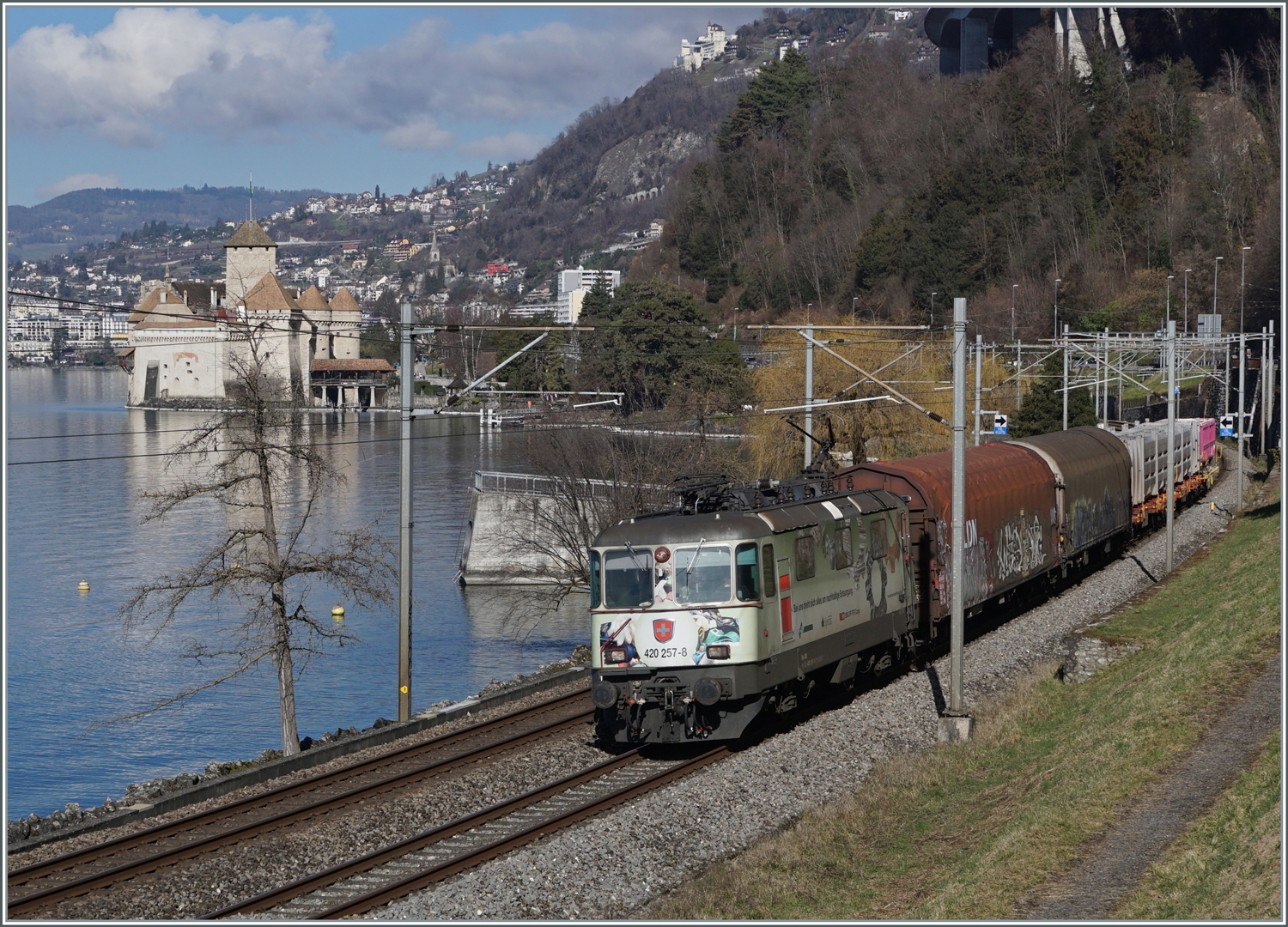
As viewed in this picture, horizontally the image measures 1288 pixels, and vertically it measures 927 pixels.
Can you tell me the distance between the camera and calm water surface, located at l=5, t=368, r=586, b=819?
34.1m

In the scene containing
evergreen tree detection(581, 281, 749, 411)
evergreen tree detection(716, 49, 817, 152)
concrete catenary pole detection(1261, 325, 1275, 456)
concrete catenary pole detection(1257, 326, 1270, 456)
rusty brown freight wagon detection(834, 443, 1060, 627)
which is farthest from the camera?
evergreen tree detection(716, 49, 817, 152)

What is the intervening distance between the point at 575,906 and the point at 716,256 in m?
136

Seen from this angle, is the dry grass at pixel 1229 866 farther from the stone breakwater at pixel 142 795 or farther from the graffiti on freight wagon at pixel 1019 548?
the graffiti on freight wagon at pixel 1019 548

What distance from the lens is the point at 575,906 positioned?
13.7 metres

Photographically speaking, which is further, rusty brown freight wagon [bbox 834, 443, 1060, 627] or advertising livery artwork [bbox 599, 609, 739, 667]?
A: rusty brown freight wagon [bbox 834, 443, 1060, 627]

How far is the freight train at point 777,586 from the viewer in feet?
63.0

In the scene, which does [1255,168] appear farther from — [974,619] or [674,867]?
[674,867]

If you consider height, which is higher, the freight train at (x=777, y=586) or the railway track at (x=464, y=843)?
the freight train at (x=777, y=586)

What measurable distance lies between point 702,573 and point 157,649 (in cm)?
2995

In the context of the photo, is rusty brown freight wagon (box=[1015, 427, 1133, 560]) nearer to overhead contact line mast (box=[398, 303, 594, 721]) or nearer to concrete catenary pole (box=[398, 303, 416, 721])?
overhead contact line mast (box=[398, 303, 594, 721])

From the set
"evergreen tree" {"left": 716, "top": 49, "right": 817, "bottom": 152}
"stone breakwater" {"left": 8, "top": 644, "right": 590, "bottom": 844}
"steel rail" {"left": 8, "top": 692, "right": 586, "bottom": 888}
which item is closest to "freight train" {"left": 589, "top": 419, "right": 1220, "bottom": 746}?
"steel rail" {"left": 8, "top": 692, "right": 586, "bottom": 888}

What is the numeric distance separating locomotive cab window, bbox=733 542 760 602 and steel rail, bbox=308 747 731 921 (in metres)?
2.34

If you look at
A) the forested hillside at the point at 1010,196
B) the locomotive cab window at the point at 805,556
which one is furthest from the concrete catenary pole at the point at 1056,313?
the locomotive cab window at the point at 805,556

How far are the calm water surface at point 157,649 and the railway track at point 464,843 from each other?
14145mm
